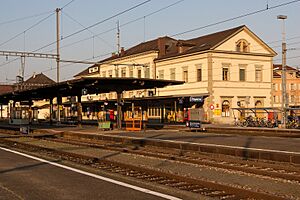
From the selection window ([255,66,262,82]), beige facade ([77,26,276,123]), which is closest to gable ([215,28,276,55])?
beige facade ([77,26,276,123])

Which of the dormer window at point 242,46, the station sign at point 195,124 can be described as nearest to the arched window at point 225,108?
the dormer window at point 242,46

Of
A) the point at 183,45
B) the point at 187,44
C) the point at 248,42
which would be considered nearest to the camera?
the point at 248,42

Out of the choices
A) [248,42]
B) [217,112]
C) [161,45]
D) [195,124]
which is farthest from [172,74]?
[195,124]

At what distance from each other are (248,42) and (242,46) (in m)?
1.07

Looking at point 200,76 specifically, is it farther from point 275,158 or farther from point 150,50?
point 275,158

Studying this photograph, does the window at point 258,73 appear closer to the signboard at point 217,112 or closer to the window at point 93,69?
the signboard at point 217,112

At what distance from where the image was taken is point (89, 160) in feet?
53.9

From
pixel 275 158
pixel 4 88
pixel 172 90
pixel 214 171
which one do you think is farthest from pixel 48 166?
pixel 4 88

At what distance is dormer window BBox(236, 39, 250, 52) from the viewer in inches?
2308

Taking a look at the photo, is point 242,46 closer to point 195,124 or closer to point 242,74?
point 242,74

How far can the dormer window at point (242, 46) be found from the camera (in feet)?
192

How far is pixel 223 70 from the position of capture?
187ft

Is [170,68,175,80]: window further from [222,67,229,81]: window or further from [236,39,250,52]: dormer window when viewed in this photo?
[236,39,250,52]: dormer window

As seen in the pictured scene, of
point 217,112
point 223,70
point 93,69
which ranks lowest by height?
point 217,112
